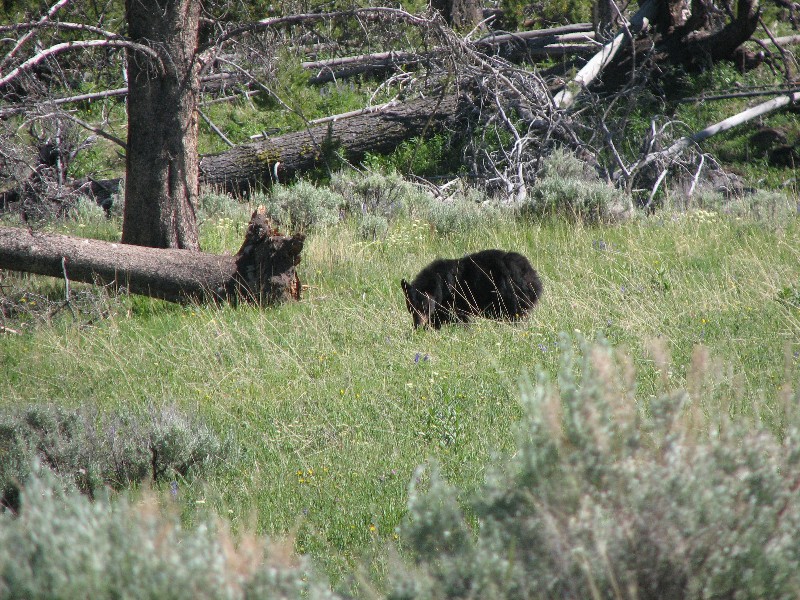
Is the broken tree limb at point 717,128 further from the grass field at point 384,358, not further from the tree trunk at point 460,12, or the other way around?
the tree trunk at point 460,12

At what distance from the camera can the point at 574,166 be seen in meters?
12.5

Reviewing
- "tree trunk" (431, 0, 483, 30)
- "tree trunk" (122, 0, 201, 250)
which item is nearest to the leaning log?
"tree trunk" (122, 0, 201, 250)

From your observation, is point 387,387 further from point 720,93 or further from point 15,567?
point 720,93

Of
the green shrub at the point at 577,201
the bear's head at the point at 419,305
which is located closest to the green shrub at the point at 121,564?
the bear's head at the point at 419,305

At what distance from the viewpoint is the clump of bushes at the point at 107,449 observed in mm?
5238

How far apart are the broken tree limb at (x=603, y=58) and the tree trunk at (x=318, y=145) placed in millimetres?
1991

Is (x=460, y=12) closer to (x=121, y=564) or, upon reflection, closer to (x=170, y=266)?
(x=170, y=266)

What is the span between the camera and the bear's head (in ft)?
26.0

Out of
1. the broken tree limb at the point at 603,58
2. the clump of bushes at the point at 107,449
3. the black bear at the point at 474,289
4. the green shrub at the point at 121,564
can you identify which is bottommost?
the clump of bushes at the point at 107,449

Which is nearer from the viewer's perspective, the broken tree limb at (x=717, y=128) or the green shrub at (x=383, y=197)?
the green shrub at (x=383, y=197)

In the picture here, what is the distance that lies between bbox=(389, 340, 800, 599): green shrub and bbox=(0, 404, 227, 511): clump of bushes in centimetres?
276

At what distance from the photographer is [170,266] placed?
358 inches

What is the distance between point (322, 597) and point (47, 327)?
7069 millimetres

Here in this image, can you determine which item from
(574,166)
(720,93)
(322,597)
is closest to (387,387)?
(322,597)
